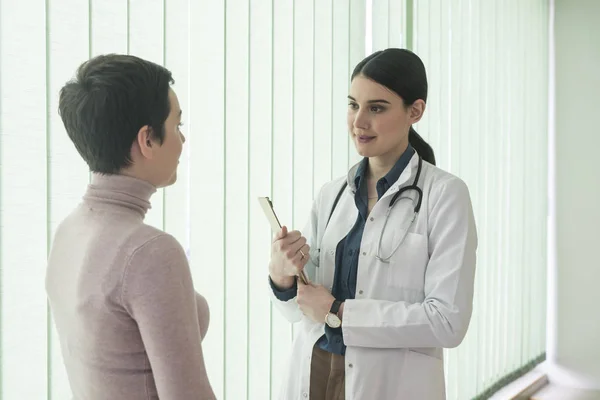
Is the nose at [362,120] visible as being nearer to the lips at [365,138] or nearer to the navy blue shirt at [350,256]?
the lips at [365,138]

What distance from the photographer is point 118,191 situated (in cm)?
85

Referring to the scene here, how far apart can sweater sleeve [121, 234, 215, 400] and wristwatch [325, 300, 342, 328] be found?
0.61 meters

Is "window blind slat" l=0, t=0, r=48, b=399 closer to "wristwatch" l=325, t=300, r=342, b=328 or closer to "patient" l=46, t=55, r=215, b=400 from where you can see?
"patient" l=46, t=55, r=215, b=400

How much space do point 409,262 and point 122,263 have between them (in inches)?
31.2

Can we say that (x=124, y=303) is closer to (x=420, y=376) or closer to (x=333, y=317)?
(x=333, y=317)

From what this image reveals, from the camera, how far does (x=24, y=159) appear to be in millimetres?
1195

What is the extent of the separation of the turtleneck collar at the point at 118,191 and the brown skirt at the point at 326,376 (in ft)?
2.45

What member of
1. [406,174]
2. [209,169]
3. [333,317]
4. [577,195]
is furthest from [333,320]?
[577,195]

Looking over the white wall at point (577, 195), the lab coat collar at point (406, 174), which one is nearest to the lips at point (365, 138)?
the lab coat collar at point (406, 174)

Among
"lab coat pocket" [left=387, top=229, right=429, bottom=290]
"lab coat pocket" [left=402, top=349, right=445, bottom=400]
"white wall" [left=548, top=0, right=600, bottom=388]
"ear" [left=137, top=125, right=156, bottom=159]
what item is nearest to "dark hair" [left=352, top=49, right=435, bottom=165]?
"lab coat pocket" [left=387, top=229, right=429, bottom=290]

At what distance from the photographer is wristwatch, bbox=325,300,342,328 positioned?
4.50ft

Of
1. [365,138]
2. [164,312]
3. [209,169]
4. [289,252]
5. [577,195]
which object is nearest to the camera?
[164,312]

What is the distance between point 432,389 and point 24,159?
105 cm

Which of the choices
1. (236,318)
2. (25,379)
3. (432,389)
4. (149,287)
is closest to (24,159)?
(25,379)
